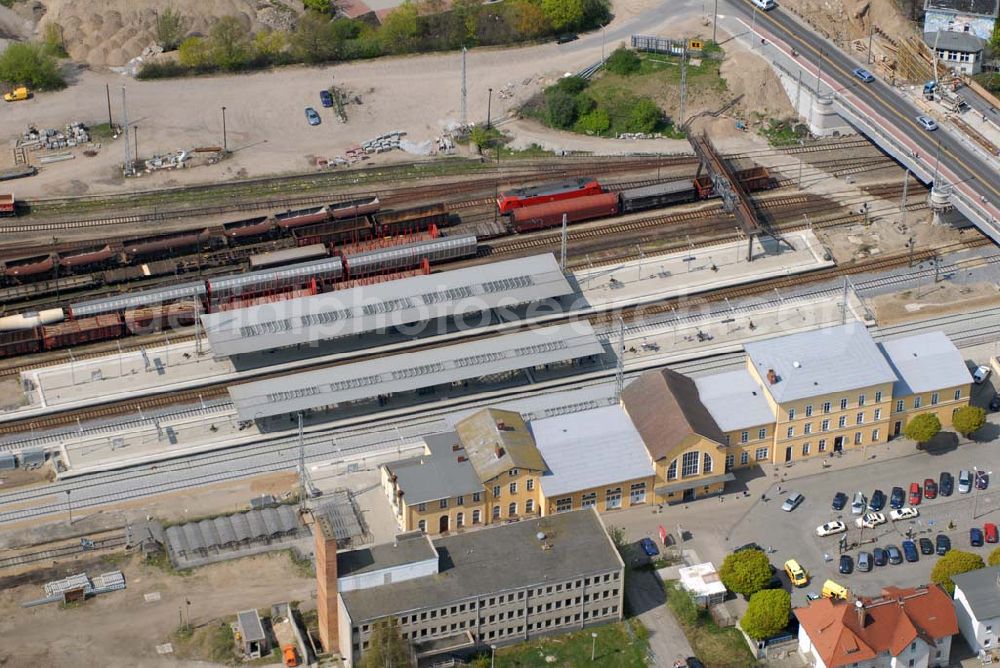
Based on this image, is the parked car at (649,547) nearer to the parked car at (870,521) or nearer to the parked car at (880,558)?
the parked car at (870,521)

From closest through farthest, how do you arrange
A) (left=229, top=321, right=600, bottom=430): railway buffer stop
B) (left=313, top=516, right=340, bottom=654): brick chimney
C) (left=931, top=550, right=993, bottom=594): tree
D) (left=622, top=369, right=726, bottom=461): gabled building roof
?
1. (left=313, top=516, right=340, bottom=654): brick chimney
2. (left=931, top=550, right=993, bottom=594): tree
3. (left=622, top=369, right=726, bottom=461): gabled building roof
4. (left=229, top=321, right=600, bottom=430): railway buffer stop

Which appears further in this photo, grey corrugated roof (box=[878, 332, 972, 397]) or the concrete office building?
grey corrugated roof (box=[878, 332, 972, 397])

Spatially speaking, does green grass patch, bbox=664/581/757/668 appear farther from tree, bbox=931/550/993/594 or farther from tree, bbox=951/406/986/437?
tree, bbox=951/406/986/437

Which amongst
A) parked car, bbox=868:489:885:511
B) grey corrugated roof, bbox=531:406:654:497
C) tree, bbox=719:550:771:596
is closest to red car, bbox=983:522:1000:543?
parked car, bbox=868:489:885:511

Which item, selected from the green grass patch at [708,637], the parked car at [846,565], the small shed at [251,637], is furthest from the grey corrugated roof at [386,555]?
the parked car at [846,565]

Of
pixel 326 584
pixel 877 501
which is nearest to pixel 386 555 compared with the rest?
pixel 326 584
